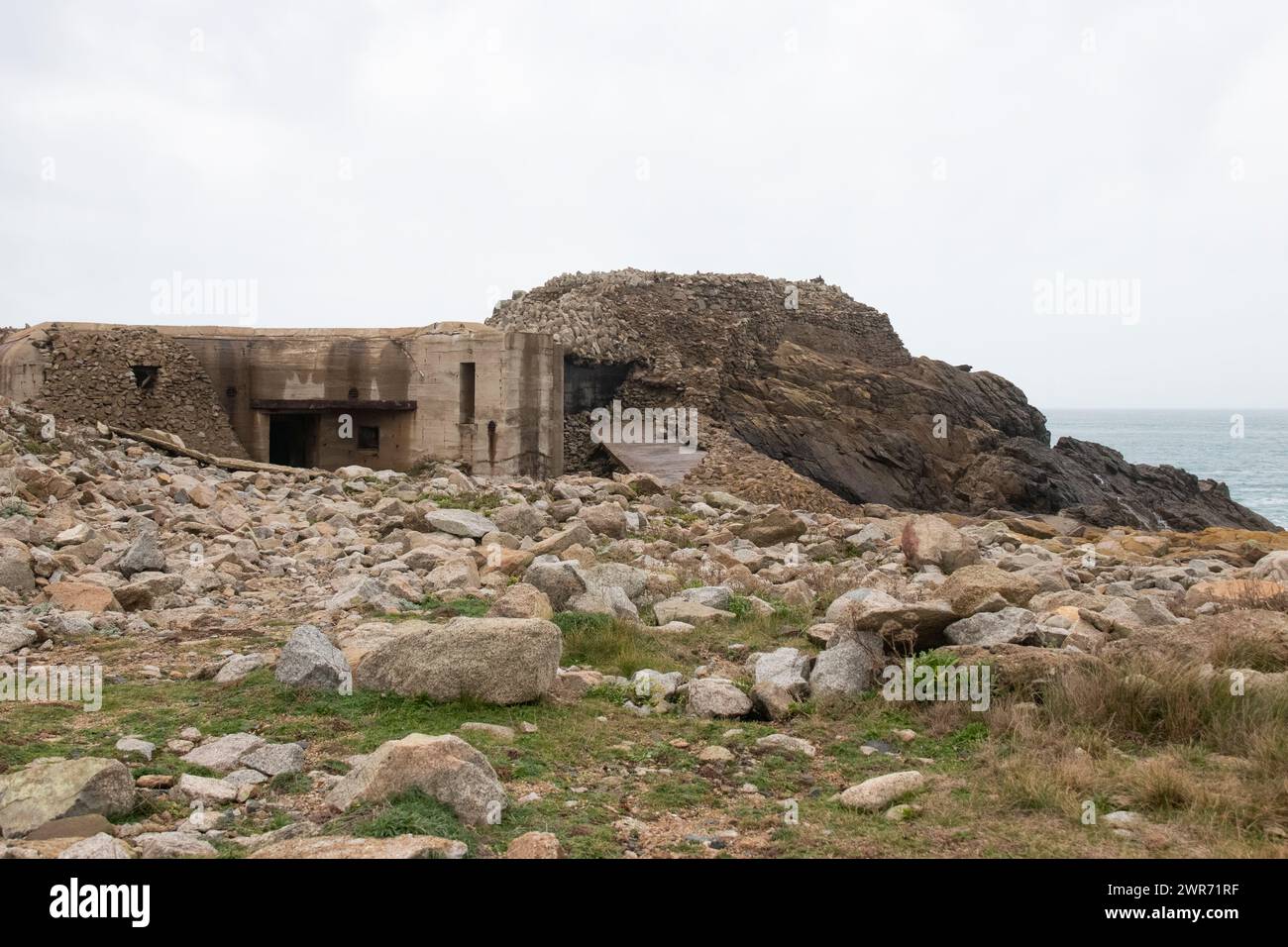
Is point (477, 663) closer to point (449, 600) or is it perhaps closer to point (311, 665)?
point (311, 665)

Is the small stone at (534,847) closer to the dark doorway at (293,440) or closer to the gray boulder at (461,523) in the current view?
the gray boulder at (461,523)

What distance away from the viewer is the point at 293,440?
2089 cm

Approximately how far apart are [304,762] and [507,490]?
→ 12.0m

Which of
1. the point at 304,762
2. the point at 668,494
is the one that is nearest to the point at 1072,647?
the point at 304,762

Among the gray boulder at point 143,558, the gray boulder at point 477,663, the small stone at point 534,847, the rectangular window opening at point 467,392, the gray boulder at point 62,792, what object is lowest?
the small stone at point 534,847

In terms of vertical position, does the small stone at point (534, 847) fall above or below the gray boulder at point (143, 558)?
below

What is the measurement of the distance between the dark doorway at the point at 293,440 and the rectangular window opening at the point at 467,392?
9.31 feet

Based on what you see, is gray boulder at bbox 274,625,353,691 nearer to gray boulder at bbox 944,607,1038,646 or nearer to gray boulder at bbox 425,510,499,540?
gray boulder at bbox 944,607,1038,646

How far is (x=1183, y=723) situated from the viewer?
574 cm

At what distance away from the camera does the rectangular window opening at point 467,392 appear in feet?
63.8

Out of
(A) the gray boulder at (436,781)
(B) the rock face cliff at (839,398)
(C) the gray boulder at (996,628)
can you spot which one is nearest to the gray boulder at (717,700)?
(C) the gray boulder at (996,628)

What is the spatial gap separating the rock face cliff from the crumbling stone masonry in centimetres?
490

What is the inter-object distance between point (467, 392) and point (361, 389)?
1873 millimetres

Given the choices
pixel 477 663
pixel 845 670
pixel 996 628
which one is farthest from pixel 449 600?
pixel 996 628
